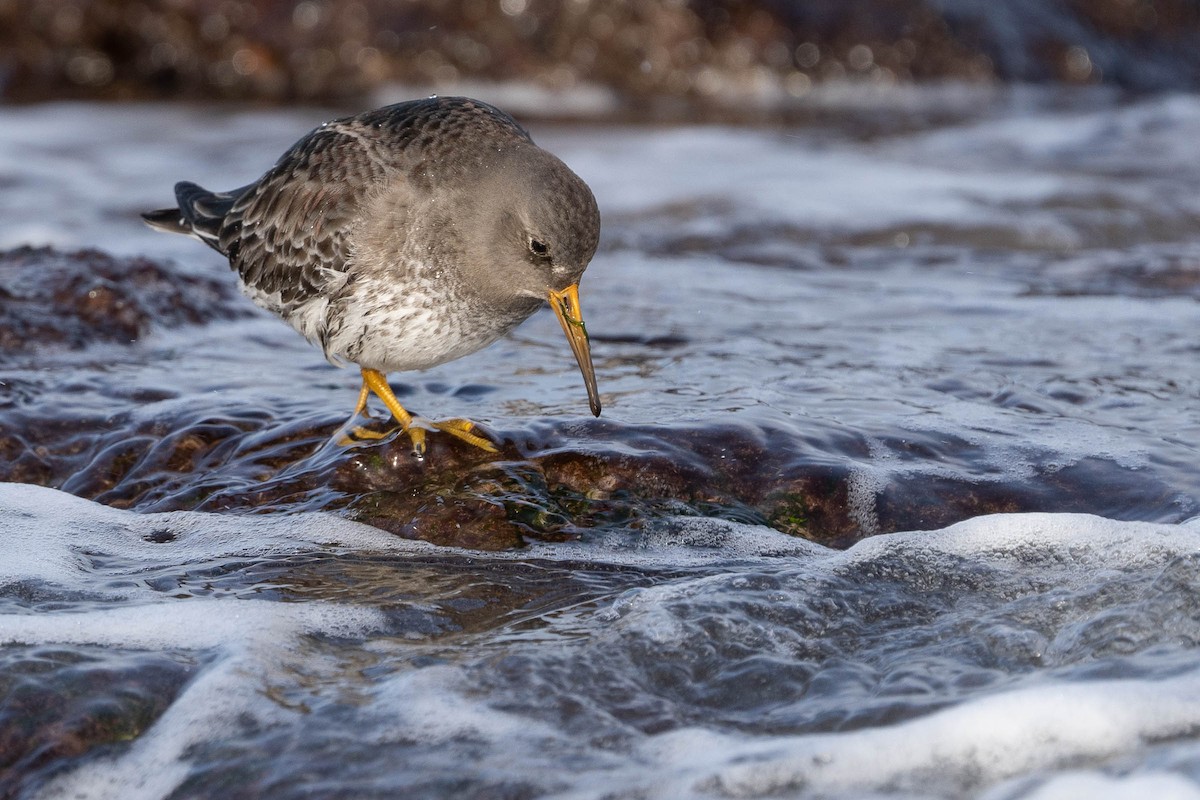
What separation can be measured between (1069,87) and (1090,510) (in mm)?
11383

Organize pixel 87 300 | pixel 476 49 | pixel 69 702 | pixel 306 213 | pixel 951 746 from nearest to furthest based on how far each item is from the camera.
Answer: pixel 951 746, pixel 69 702, pixel 306 213, pixel 87 300, pixel 476 49

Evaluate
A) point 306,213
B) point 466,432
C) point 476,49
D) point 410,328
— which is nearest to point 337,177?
point 306,213

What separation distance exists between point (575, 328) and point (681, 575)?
121 cm

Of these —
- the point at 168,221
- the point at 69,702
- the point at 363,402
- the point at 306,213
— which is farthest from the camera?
the point at 168,221

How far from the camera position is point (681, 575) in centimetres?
455

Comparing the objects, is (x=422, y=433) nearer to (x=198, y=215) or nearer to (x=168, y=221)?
(x=198, y=215)

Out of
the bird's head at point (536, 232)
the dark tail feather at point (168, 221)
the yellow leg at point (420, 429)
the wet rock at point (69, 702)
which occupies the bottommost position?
the wet rock at point (69, 702)

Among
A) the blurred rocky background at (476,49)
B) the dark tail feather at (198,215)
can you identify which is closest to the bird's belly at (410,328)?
the dark tail feather at (198,215)

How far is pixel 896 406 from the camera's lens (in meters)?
5.87

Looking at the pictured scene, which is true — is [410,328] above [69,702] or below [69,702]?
above

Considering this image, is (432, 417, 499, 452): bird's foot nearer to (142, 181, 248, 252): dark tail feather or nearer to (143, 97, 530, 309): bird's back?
(143, 97, 530, 309): bird's back

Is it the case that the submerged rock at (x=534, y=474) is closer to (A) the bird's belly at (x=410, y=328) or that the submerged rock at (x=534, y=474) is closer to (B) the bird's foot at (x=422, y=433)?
(B) the bird's foot at (x=422, y=433)

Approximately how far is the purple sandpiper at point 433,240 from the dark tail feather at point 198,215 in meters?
0.92

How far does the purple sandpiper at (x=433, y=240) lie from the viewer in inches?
209
